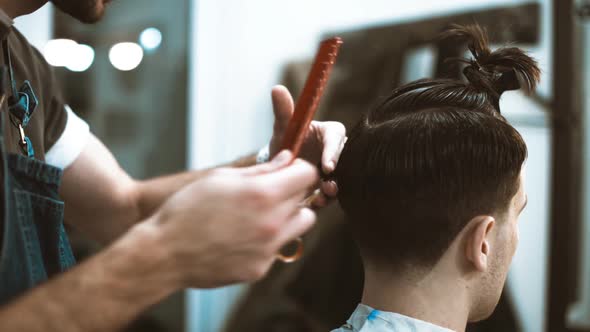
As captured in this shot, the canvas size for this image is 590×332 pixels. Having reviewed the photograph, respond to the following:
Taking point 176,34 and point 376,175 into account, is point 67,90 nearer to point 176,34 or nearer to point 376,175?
point 176,34

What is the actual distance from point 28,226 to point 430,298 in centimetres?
81

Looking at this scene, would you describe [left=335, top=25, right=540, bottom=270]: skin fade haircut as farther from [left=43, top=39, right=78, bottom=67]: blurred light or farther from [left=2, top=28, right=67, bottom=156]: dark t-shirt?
[left=43, top=39, right=78, bottom=67]: blurred light

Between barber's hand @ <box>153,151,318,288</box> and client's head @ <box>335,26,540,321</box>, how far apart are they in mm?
385

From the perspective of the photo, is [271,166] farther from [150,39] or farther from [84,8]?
[150,39]

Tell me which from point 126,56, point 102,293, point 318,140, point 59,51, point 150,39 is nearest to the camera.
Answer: point 102,293

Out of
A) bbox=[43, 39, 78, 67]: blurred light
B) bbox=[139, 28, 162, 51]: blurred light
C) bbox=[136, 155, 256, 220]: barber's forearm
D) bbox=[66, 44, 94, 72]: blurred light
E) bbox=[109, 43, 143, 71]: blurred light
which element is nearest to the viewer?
bbox=[136, 155, 256, 220]: barber's forearm

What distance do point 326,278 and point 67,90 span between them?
72.6 inches

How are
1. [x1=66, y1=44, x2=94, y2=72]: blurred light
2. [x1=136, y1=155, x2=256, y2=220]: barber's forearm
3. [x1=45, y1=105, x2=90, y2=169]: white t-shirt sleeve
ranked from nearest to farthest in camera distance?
1. [x1=45, y1=105, x2=90, y2=169]: white t-shirt sleeve
2. [x1=136, y1=155, x2=256, y2=220]: barber's forearm
3. [x1=66, y1=44, x2=94, y2=72]: blurred light

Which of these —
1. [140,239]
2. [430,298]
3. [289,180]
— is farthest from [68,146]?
[430,298]

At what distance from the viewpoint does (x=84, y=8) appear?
131 centimetres

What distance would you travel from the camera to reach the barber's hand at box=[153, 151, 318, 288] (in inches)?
30.6

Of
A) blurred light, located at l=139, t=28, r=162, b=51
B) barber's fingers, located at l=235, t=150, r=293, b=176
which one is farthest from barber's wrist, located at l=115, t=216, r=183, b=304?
blurred light, located at l=139, t=28, r=162, b=51

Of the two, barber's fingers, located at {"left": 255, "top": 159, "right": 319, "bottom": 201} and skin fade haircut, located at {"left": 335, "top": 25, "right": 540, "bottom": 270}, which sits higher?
barber's fingers, located at {"left": 255, "top": 159, "right": 319, "bottom": 201}

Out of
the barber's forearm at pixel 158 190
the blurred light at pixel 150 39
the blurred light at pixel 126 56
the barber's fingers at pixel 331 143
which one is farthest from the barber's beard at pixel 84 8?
the blurred light at pixel 150 39
